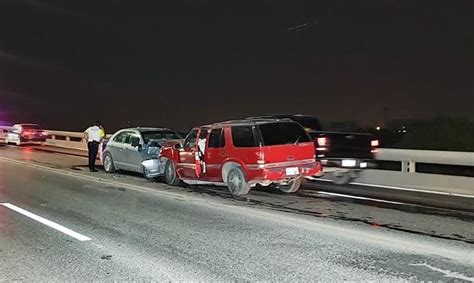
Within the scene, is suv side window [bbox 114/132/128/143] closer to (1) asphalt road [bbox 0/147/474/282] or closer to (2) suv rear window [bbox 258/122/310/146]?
(1) asphalt road [bbox 0/147/474/282]

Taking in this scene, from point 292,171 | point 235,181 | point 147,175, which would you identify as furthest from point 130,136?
point 292,171

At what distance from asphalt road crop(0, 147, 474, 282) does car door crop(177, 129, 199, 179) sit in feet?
3.33

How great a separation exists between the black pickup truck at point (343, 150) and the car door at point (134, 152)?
164 inches

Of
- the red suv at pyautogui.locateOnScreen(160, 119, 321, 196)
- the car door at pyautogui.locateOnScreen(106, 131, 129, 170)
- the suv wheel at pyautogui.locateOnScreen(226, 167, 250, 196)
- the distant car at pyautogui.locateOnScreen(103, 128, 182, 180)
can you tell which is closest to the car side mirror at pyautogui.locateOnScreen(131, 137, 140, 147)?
the distant car at pyautogui.locateOnScreen(103, 128, 182, 180)

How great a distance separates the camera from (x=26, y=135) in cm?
3506

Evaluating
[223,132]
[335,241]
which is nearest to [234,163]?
[223,132]

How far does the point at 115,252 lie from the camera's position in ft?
23.1

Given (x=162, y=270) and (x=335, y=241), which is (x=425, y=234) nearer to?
(x=335, y=241)

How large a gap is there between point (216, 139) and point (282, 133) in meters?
1.72

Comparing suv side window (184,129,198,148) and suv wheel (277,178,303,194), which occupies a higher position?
suv side window (184,129,198,148)

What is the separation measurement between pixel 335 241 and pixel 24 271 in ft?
13.2

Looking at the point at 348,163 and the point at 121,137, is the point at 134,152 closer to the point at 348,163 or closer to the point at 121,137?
the point at 121,137

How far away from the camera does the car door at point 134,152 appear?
16453 mm

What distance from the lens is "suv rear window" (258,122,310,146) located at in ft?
39.6
